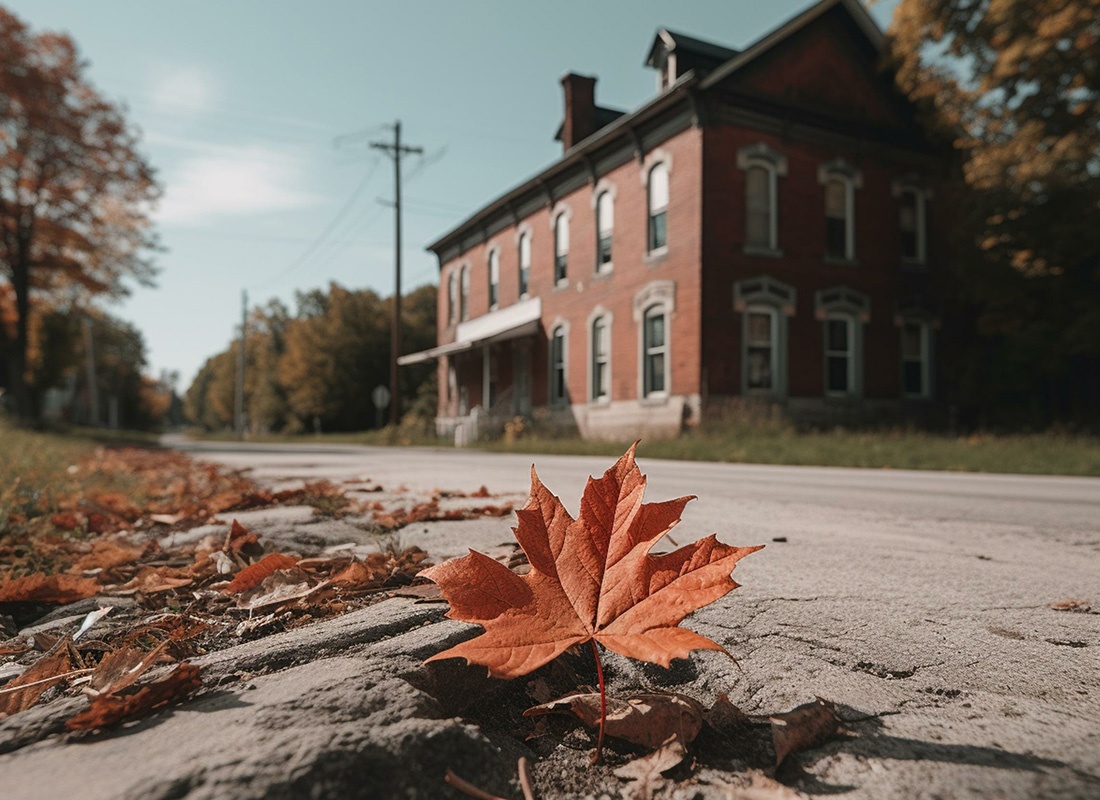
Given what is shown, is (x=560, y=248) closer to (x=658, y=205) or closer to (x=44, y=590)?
(x=658, y=205)

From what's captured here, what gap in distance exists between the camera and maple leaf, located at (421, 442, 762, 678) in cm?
112

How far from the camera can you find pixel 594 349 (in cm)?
2095

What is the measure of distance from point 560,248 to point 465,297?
7.73m

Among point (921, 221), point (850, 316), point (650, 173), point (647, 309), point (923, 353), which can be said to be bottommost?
point (923, 353)

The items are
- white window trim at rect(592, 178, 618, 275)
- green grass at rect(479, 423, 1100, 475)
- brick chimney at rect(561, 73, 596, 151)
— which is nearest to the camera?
green grass at rect(479, 423, 1100, 475)

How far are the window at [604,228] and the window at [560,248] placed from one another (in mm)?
1690

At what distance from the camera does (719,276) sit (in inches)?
684

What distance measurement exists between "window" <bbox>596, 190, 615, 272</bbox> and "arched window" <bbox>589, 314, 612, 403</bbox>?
1.52 metres

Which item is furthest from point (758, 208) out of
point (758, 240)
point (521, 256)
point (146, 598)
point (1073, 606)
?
point (146, 598)

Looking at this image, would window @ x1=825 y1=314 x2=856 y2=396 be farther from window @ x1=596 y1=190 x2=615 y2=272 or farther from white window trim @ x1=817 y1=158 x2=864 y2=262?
window @ x1=596 y1=190 x2=615 y2=272

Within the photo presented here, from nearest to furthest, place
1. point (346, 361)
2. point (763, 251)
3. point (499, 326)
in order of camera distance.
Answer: point (763, 251)
point (499, 326)
point (346, 361)

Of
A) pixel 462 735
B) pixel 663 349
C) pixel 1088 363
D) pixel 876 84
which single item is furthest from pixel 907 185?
pixel 462 735

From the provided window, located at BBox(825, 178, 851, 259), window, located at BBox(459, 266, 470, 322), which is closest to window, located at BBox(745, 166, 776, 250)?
window, located at BBox(825, 178, 851, 259)

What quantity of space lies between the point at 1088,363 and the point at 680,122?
35.2 ft
